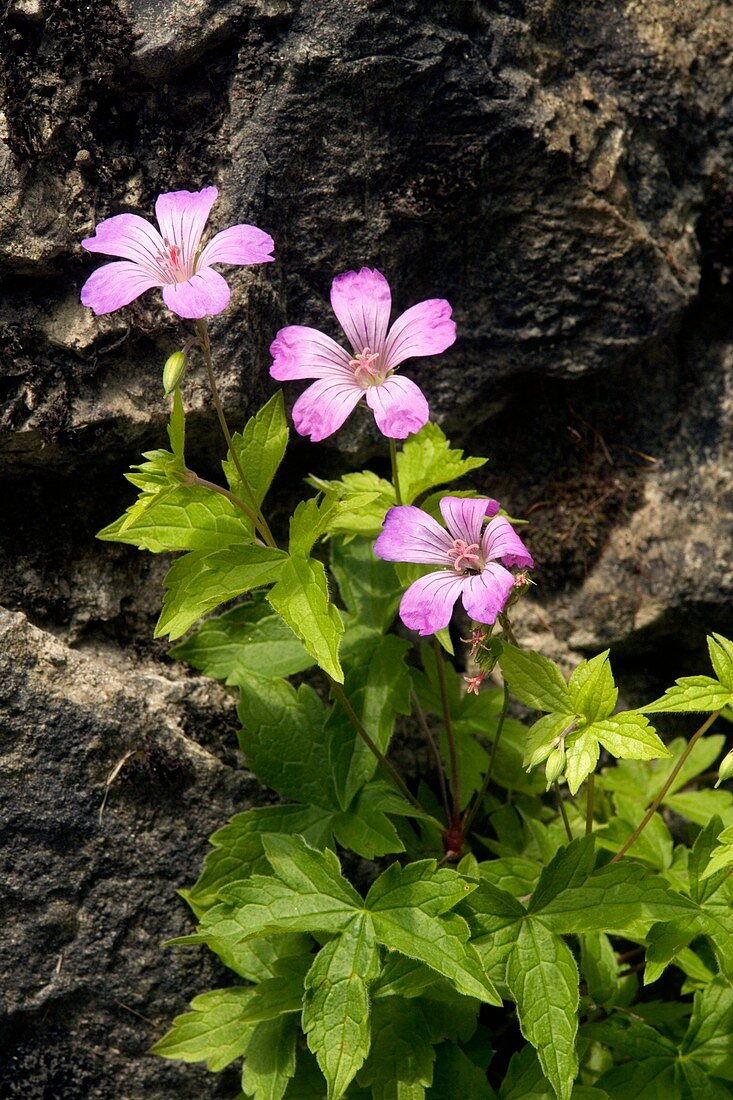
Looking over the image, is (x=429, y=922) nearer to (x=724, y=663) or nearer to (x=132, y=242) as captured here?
(x=724, y=663)

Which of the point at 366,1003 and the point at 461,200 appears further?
the point at 461,200

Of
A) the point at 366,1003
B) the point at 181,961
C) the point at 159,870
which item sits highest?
the point at 366,1003

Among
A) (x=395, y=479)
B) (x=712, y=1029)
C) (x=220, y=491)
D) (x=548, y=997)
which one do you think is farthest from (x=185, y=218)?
(x=712, y=1029)

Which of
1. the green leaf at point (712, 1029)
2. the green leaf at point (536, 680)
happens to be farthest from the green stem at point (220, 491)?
the green leaf at point (712, 1029)

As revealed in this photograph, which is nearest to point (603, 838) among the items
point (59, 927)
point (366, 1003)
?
point (366, 1003)

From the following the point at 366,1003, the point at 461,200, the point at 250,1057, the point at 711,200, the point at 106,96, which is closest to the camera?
the point at 366,1003

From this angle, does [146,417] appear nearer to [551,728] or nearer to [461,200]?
[461,200]

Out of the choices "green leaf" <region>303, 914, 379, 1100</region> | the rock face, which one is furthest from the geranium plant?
the rock face

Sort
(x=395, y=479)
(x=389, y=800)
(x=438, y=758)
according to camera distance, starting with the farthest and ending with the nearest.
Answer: (x=438, y=758) → (x=389, y=800) → (x=395, y=479)
